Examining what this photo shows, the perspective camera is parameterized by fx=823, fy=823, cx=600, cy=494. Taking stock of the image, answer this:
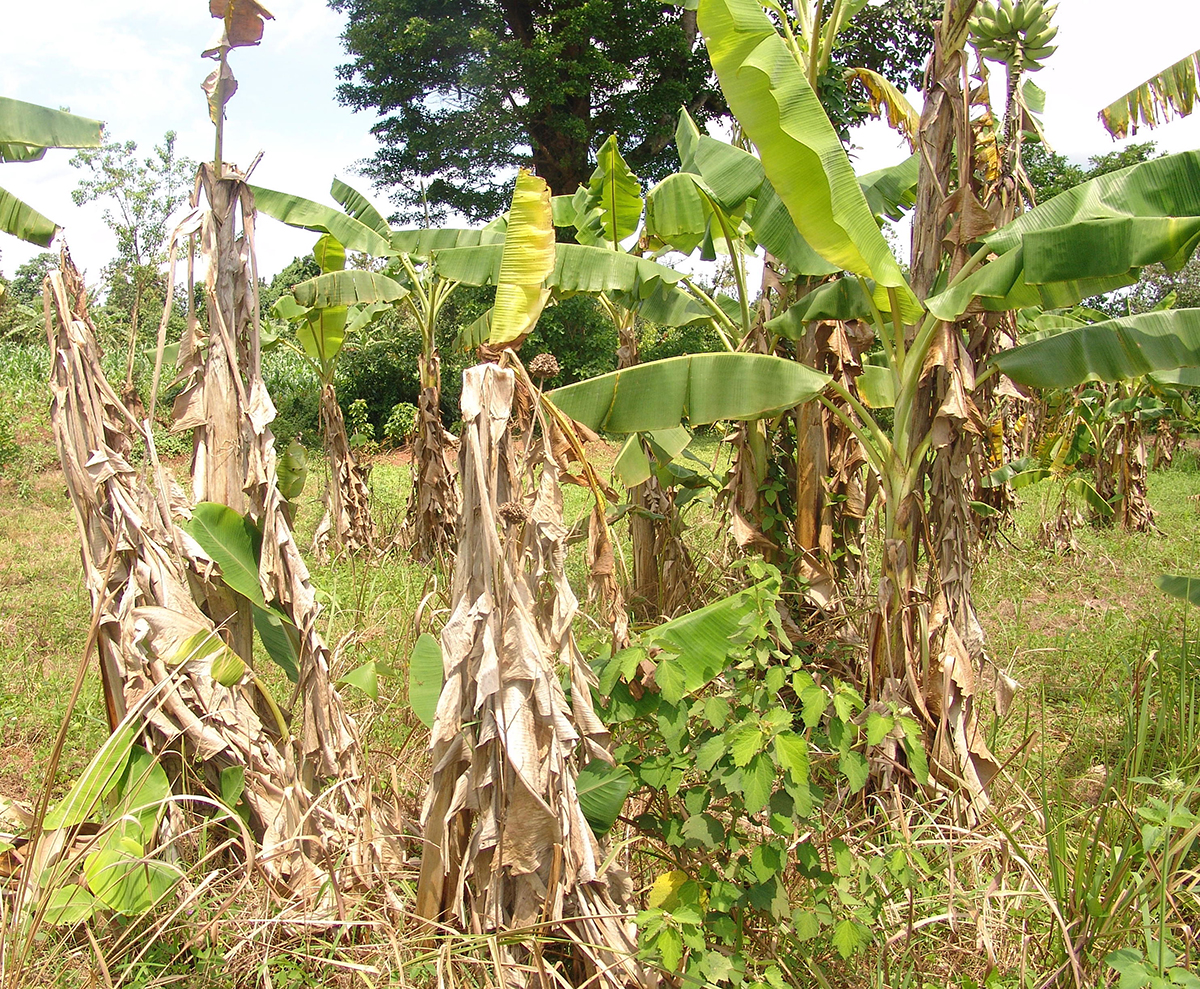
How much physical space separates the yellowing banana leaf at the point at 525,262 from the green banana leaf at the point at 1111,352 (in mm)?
2075

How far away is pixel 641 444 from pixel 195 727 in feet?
10.7

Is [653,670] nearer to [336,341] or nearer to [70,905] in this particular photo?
[70,905]

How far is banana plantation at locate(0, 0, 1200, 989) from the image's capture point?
7.03 feet

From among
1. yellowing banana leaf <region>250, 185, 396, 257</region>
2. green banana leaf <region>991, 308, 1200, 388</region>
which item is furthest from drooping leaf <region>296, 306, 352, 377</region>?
green banana leaf <region>991, 308, 1200, 388</region>

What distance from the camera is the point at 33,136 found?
4066 mm

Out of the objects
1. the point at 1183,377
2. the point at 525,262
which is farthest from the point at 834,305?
the point at 1183,377

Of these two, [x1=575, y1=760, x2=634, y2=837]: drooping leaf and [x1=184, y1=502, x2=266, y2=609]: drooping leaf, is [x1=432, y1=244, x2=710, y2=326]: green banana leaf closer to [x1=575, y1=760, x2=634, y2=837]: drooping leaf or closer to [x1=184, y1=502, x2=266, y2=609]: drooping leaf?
[x1=184, y1=502, x2=266, y2=609]: drooping leaf

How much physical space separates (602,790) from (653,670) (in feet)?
1.19

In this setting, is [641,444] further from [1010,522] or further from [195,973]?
[1010,522]

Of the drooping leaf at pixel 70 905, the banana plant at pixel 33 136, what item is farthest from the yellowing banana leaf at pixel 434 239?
the drooping leaf at pixel 70 905

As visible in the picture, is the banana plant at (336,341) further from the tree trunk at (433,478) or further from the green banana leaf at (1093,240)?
the green banana leaf at (1093,240)

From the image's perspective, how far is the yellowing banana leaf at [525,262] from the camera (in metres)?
2.30

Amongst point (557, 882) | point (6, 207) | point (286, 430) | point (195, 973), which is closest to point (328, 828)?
point (195, 973)

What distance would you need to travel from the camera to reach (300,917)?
2.27 m
